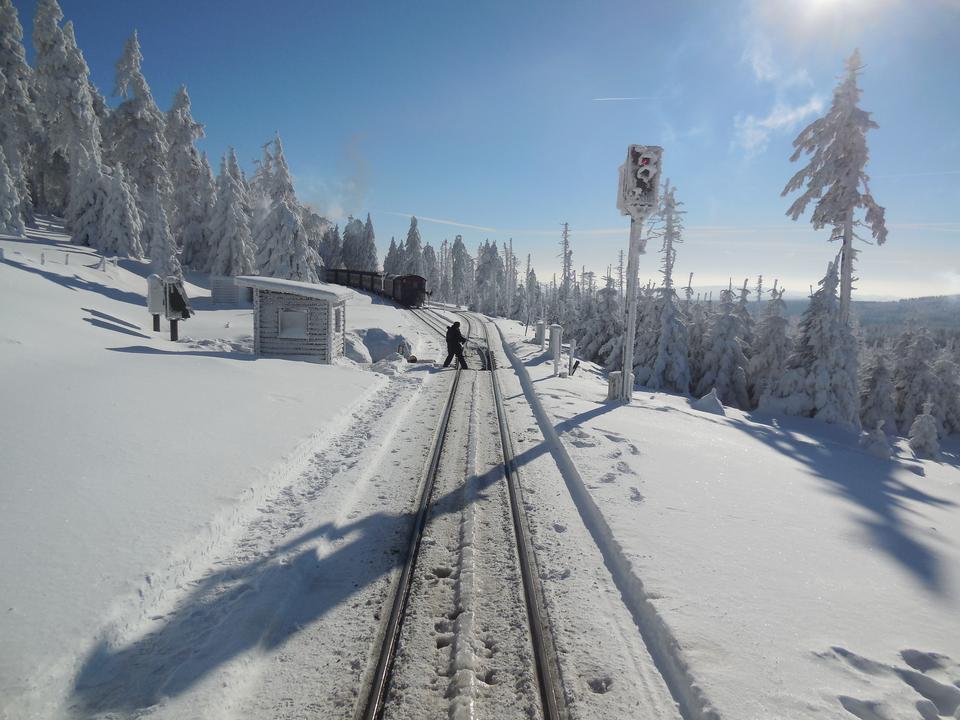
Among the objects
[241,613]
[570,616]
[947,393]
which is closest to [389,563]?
[241,613]

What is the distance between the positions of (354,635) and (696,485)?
5427mm

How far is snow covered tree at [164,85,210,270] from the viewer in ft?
141

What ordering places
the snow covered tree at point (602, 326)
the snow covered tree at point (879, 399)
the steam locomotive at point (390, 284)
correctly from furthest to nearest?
1. the steam locomotive at point (390, 284)
2. the snow covered tree at point (602, 326)
3. the snow covered tree at point (879, 399)

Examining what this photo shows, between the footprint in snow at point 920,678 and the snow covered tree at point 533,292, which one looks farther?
the snow covered tree at point 533,292

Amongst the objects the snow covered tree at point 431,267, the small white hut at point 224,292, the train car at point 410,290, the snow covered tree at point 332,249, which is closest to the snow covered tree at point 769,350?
the train car at point 410,290

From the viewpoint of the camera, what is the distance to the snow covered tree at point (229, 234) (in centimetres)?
3853

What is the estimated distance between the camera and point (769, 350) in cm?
2842

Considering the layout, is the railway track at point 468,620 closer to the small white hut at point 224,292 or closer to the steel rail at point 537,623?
the steel rail at point 537,623

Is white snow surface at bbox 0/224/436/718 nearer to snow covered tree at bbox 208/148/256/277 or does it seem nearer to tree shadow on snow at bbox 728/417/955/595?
tree shadow on snow at bbox 728/417/955/595

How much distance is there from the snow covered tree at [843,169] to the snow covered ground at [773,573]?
582 inches

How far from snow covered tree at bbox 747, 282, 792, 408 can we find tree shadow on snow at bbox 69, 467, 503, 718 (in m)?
28.5

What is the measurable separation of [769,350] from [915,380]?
37.3 ft

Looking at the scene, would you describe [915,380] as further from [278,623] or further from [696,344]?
[278,623]

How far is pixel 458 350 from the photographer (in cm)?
1688
